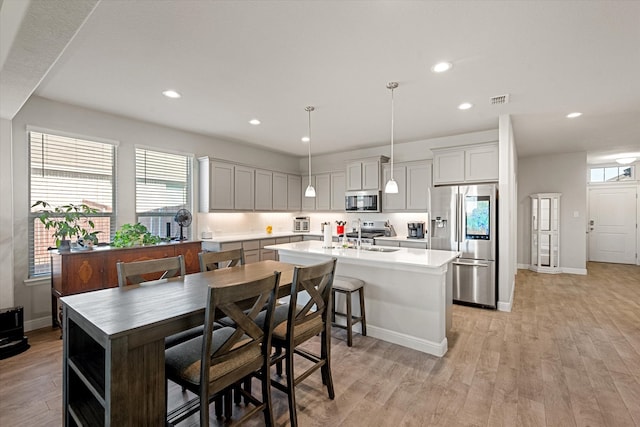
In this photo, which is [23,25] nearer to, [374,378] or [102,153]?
[102,153]

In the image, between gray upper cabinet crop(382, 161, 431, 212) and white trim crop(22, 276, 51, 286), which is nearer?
white trim crop(22, 276, 51, 286)

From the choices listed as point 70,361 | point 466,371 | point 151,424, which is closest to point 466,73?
point 466,371

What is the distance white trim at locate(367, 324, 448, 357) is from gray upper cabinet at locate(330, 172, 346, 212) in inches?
135

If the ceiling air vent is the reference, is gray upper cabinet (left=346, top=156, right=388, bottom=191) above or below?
below

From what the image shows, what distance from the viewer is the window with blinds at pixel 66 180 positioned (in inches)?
139

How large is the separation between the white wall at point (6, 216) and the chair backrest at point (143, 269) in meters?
1.98

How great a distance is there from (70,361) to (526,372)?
3.32 meters

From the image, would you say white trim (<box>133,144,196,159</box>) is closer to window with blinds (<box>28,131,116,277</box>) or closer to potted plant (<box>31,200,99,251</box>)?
window with blinds (<box>28,131,116,277</box>)

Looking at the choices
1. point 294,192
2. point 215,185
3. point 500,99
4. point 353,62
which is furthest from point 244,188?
point 500,99

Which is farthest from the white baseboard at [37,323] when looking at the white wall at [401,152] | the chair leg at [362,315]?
→ the white wall at [401,152]

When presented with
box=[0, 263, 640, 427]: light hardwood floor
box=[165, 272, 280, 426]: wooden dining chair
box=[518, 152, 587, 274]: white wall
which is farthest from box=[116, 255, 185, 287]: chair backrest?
box=[518, 152, 587, 274]: white wall

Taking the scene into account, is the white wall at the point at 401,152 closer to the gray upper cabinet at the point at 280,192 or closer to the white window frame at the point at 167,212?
the gray upper cabinet at the point at 280,192

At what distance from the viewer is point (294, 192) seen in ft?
22.5

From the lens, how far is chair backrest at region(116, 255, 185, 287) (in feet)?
7.06
